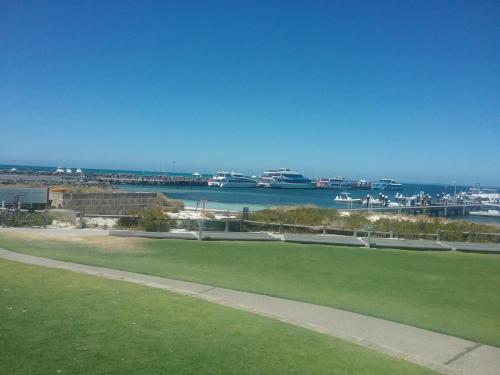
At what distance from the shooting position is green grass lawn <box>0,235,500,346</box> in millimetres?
9477

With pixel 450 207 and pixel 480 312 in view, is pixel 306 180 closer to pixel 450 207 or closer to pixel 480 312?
pixel 450 207

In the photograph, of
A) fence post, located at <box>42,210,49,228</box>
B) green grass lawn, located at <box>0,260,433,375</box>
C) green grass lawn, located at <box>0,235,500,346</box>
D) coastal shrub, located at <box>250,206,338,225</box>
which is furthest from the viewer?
coastal shrub, located at <box>250,206,338,225</box>

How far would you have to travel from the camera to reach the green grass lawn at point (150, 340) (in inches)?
214

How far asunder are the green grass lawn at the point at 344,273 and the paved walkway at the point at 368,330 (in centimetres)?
51

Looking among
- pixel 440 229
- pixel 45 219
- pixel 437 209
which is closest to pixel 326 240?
pixel 440 229

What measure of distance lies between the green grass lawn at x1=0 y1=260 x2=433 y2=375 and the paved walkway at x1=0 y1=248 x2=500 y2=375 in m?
0.46

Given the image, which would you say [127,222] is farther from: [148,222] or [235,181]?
[235,181]

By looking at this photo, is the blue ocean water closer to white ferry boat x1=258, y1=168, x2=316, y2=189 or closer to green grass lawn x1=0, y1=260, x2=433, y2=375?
white ferry boat x1=258, y1=168, x2=316, y2=189

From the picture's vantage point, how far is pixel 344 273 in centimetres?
1321

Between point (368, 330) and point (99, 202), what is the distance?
975 inches

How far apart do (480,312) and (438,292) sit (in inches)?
67.4

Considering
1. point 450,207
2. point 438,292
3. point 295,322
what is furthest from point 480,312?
point 450,207

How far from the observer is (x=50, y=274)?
9.87m

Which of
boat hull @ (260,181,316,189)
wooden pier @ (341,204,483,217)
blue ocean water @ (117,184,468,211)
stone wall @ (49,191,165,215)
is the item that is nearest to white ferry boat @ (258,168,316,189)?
boat hull @ (260,181,316,189)
